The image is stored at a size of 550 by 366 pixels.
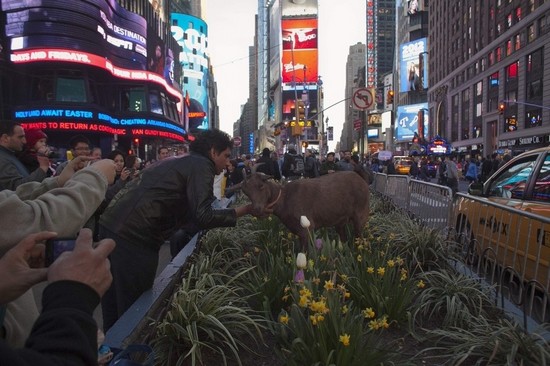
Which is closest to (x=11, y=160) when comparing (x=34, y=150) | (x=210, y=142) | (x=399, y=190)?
(x=34, y=150)

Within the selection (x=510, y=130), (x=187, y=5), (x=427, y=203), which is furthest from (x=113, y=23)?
(x=187, y=5)

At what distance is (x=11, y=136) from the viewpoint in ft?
17.6

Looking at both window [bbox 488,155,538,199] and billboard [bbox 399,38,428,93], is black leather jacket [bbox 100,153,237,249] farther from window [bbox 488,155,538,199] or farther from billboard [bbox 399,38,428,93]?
billboard [bbox 399,38,428,93]

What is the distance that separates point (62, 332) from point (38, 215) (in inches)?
28.6

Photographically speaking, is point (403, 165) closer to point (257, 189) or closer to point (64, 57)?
point (64, 57)

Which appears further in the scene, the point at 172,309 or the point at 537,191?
the point at 537,191

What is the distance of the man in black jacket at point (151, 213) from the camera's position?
3729 millimetres

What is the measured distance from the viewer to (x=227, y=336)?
135 inches

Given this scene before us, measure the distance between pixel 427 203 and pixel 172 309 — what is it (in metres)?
6.56

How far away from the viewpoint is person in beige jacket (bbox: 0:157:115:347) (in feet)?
5.82

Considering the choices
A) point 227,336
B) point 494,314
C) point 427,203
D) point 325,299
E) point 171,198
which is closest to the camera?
point 325,299

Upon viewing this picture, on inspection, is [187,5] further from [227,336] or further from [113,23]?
[227,336]

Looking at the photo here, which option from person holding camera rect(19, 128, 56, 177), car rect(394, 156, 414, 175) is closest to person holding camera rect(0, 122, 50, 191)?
person holding camera rect(19, 128, 56, 177)

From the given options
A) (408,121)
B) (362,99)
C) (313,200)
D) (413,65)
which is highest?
(413,65)
